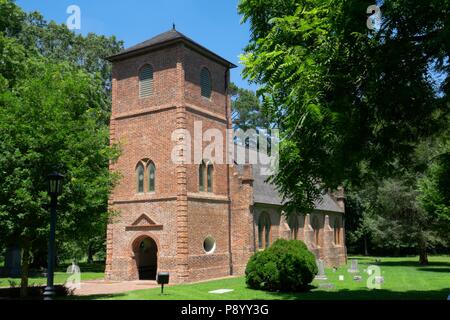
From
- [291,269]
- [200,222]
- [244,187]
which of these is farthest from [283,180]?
[244,187]

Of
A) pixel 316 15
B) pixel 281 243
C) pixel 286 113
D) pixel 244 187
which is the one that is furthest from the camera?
pixel 244 187

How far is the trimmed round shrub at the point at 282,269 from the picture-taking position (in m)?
21.5

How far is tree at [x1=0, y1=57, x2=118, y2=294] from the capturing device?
16.8 metres

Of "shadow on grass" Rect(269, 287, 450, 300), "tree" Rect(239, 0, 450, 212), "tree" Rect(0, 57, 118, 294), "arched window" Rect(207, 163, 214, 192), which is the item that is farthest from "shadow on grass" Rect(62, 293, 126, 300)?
"tree" Rect(239, 0, 450, 212)

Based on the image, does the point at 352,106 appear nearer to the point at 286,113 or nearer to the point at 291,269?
the point at 286,113

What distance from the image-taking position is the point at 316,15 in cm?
1183

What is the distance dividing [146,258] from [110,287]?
5.69 meters

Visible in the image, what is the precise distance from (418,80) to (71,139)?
12751mm

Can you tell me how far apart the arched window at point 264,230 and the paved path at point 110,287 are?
9.08 metres

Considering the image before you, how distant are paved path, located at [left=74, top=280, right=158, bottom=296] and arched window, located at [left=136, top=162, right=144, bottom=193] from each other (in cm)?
553

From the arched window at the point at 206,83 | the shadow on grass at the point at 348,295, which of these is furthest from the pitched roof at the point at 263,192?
the shadow on grass at the point at 348,295

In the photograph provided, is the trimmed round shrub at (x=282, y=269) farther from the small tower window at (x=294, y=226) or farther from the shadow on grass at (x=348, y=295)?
the small tower window at (x=294, y=226)

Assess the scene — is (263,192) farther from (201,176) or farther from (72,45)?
(72,45)

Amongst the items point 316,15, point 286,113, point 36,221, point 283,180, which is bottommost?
point 36,221
